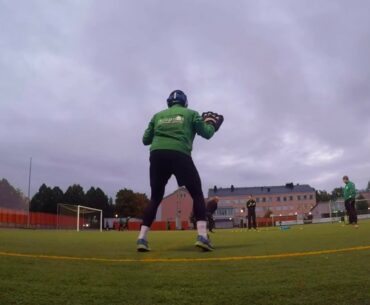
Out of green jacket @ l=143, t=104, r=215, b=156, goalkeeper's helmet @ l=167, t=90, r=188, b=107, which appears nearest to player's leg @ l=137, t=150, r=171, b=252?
green jacket @ l=143, t=104, r=215, b=156

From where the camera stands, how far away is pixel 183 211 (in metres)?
122

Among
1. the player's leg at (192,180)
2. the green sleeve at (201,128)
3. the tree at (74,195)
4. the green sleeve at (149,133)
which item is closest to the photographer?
the player's leg at (192,180)

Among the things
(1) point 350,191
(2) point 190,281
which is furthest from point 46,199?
(2) point 190,281

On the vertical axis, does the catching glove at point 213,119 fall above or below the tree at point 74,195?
below

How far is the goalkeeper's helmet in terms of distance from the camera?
5996mm

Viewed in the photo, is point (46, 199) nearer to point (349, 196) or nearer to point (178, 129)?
point (349, 196)

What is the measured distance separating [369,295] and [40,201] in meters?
123

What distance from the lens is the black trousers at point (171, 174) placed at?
17.9ft

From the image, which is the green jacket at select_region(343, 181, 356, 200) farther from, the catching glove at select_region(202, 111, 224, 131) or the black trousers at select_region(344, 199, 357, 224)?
the catching glove at select_region(202, 111, 224, 131)

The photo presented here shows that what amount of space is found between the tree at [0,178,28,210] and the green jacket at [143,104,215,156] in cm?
3504

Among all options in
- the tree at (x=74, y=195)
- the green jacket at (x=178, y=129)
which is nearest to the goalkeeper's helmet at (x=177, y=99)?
the green jacket at (x=178, y=129)

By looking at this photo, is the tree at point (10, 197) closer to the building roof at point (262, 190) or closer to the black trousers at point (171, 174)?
the black trousers at point (171, 174)

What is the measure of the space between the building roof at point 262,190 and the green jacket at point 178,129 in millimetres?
145733

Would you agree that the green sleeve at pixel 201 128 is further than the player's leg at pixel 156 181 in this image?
Yes
